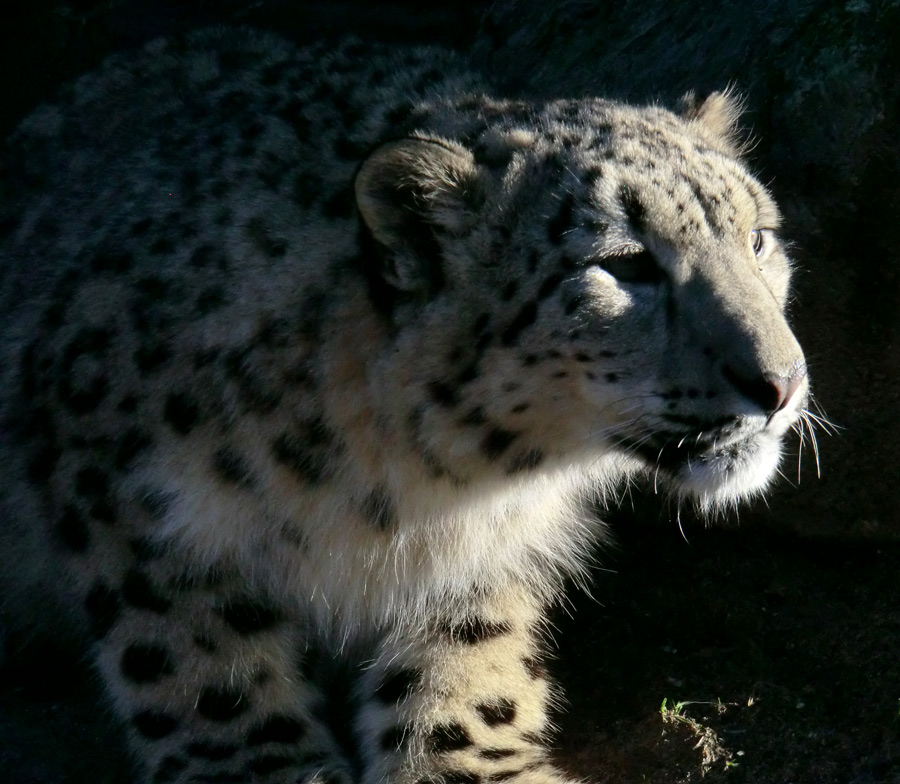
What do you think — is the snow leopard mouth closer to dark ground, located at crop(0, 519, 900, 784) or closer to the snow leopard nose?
the snow leopard nose

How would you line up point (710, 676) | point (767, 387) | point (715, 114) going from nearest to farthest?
point (767, 387) < point (715, 114) < point (710, 676)

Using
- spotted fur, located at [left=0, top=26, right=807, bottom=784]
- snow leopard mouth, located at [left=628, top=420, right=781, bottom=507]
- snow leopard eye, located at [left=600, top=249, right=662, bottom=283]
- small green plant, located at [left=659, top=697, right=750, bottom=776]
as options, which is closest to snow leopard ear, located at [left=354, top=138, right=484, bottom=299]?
spotted fur, located at [left=0, top=26, right=807, bottom=784]

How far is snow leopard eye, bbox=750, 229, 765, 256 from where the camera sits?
130 inches

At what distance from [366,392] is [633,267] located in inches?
30.7

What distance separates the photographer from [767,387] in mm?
2865

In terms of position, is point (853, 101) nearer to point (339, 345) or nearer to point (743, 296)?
point (743, 296)

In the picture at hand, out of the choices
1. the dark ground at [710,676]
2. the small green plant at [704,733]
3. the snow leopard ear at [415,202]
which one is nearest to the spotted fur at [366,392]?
the snow leopard ear at [415,202]

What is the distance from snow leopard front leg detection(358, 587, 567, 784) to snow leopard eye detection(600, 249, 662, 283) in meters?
1.33

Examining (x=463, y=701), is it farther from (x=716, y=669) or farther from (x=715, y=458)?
(x=715, y=458)

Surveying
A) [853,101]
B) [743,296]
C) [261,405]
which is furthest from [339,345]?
[853,101]

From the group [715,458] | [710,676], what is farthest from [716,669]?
[715,458]

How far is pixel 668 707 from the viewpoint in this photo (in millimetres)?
3916

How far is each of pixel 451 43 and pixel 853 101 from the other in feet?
7.93

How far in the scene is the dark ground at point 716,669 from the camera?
12.2 ft
